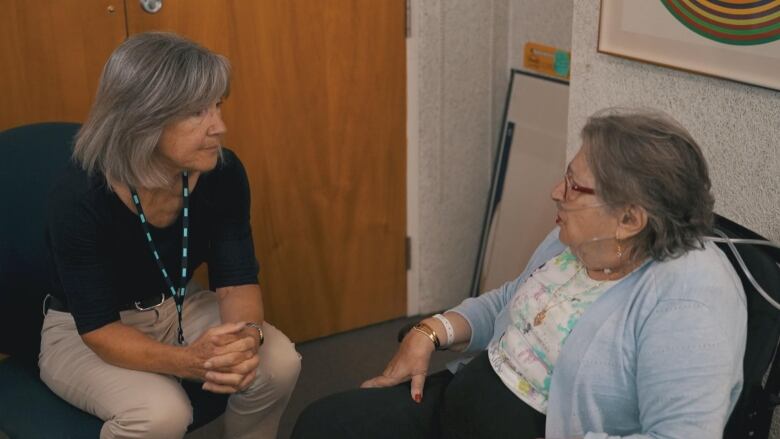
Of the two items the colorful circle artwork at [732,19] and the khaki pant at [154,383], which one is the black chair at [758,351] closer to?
the colorful circle artwork at [732,19]

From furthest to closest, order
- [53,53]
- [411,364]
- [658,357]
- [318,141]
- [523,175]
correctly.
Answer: [523,175] → [318,141] → [53,53] → [411,364] → [658,357]

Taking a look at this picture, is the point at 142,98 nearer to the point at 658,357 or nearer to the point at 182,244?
the point at 182,244

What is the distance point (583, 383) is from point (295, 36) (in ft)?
5.27

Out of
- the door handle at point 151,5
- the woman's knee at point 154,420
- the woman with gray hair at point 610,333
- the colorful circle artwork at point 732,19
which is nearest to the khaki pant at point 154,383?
the woman's knee at point 154,420

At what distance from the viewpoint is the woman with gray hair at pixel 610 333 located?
50.4 inches

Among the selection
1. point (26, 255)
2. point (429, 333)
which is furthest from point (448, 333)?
point (26, 255)

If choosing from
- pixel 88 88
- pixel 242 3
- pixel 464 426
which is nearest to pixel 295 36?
pixel 242 3

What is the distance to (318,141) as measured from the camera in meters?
2.77

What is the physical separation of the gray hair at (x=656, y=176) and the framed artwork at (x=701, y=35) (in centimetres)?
36

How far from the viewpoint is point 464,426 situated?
5.06 ft

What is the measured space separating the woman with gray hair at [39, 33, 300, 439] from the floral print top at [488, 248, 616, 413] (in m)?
0.54

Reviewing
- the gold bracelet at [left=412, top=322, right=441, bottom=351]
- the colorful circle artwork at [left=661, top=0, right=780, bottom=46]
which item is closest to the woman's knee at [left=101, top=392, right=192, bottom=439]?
the gold bracelet at [left=412, top=322, right=441, bottom=351]

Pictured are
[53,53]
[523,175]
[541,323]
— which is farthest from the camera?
[523,175]

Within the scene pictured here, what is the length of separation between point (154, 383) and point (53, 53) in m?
1.11
